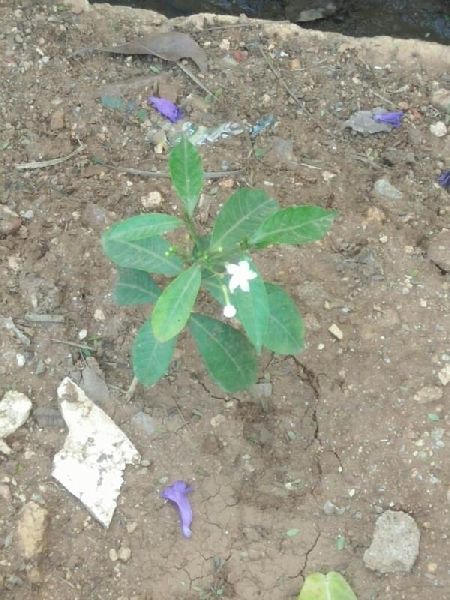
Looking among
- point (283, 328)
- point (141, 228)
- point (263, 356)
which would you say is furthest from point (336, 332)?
point (141, 228)

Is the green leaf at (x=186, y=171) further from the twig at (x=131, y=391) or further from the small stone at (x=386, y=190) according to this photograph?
the small stone at (x=386, y=190)

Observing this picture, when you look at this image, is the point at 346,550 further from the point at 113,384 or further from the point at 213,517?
the point at 113,384

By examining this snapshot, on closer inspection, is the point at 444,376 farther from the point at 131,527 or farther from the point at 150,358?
the point at 131,527

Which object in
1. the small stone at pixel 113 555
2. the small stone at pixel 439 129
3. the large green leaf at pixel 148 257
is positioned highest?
the large green leaf at pixel 148 257

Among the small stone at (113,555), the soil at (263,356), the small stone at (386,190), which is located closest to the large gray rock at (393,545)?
the soil at (263,356)

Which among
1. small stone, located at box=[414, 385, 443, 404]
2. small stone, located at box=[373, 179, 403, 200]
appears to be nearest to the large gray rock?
small stone, located at box=[414, 385, 443, 404]

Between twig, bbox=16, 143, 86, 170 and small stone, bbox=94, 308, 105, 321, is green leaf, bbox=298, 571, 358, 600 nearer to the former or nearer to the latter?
small stone, bbox=94, 308, 105, 321
